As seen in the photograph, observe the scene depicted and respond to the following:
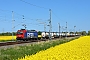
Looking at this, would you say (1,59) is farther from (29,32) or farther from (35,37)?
(35,37)

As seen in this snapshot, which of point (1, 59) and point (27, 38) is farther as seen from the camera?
point (27, 38)

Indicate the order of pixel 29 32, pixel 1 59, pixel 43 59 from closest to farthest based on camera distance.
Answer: pixel 43 59 < pixel 1 59 < pixel 29 32

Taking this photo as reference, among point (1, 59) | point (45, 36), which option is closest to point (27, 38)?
point (45, 36)

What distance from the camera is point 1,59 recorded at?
51.8 feet

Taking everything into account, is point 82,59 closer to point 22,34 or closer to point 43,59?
point 43,59

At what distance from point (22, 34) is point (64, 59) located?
177ft

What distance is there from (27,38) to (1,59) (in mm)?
54642

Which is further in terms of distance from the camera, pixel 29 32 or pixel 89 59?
pixel 29 32

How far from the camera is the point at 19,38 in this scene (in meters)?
67.0

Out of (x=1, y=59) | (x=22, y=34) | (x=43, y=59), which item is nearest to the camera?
(x=43, y=59)

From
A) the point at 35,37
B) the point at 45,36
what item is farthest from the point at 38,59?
the point at 45,36

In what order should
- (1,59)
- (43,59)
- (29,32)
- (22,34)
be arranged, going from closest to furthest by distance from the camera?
(43,59), (1,59), (22,34), (29,32)

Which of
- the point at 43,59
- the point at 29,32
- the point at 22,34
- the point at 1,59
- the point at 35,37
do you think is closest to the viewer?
the point at 43,59

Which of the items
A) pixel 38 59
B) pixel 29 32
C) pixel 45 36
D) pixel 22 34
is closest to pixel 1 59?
pixel 38 59
